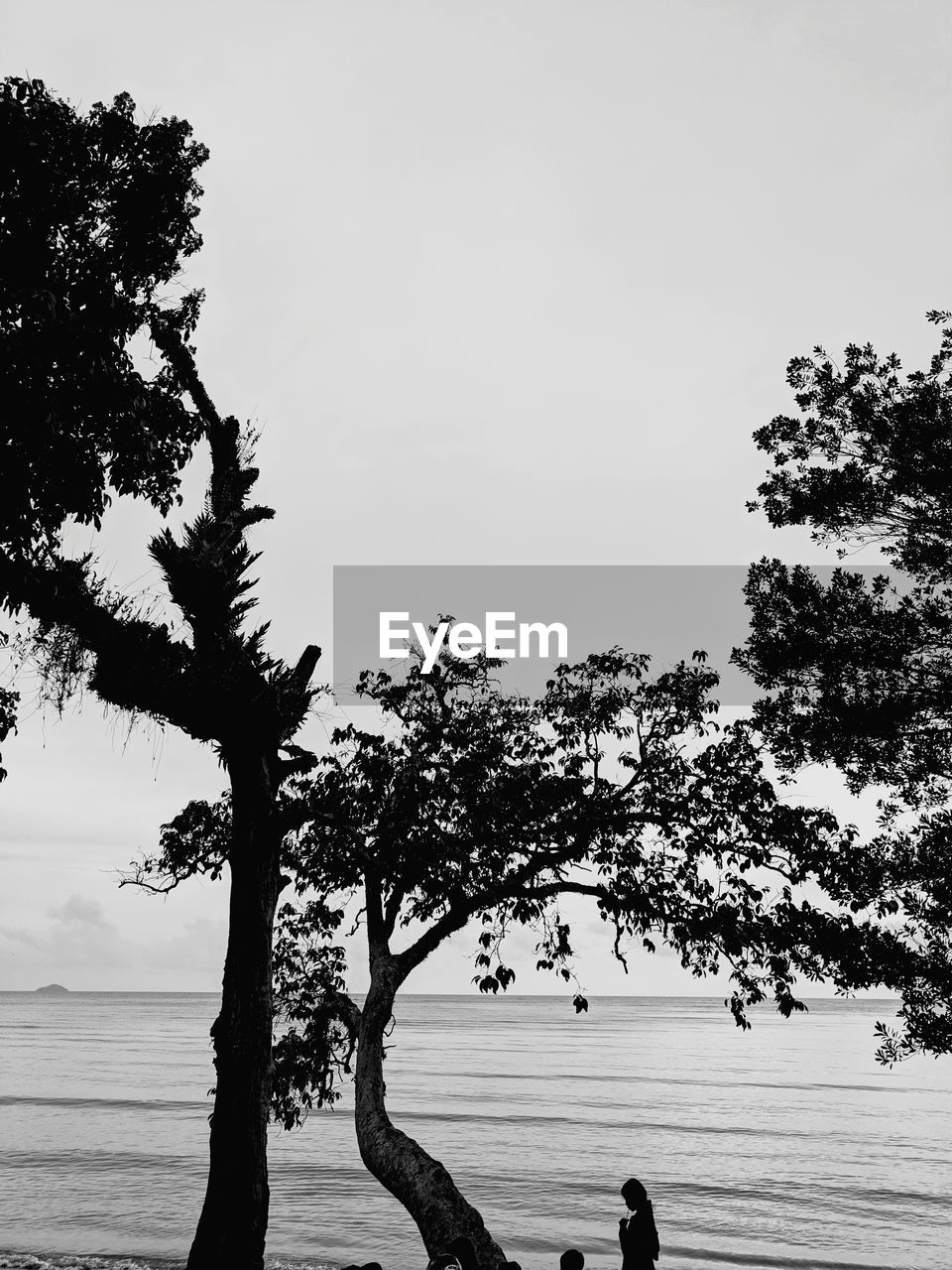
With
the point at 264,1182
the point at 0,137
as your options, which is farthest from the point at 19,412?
the point at 264,1182

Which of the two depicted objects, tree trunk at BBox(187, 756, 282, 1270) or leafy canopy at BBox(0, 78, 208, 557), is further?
tree trunk at BBox(187, 756, 282, 1270)

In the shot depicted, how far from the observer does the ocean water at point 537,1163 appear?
76.4 feet

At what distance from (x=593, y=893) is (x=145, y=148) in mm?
12820

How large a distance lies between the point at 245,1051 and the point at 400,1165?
5.04 meters

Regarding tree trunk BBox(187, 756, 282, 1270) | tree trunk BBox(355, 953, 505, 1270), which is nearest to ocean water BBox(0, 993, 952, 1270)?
tree trunk BBox(355, 953, 505, 1270)

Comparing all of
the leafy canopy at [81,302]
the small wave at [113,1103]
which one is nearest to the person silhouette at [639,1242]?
the leafy canopy at [81,302]

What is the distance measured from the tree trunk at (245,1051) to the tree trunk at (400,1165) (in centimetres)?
357

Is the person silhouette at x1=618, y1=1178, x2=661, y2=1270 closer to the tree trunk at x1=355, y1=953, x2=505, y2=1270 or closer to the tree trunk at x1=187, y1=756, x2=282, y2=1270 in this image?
the tree trunk at x1=355, y1=953, x2=505, y2=1270

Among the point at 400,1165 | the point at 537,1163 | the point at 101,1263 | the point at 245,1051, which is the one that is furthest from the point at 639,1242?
the point at 537,1163

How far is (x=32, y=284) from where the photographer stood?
8.21m

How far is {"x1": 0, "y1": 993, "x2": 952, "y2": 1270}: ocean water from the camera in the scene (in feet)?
76.4

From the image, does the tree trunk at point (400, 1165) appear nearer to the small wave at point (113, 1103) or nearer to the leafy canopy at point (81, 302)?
the leafy canopy at point (81, 302)

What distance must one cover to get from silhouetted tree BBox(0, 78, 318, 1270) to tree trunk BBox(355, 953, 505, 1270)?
402 cm

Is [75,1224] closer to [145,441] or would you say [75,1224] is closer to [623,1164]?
[623,1164]
